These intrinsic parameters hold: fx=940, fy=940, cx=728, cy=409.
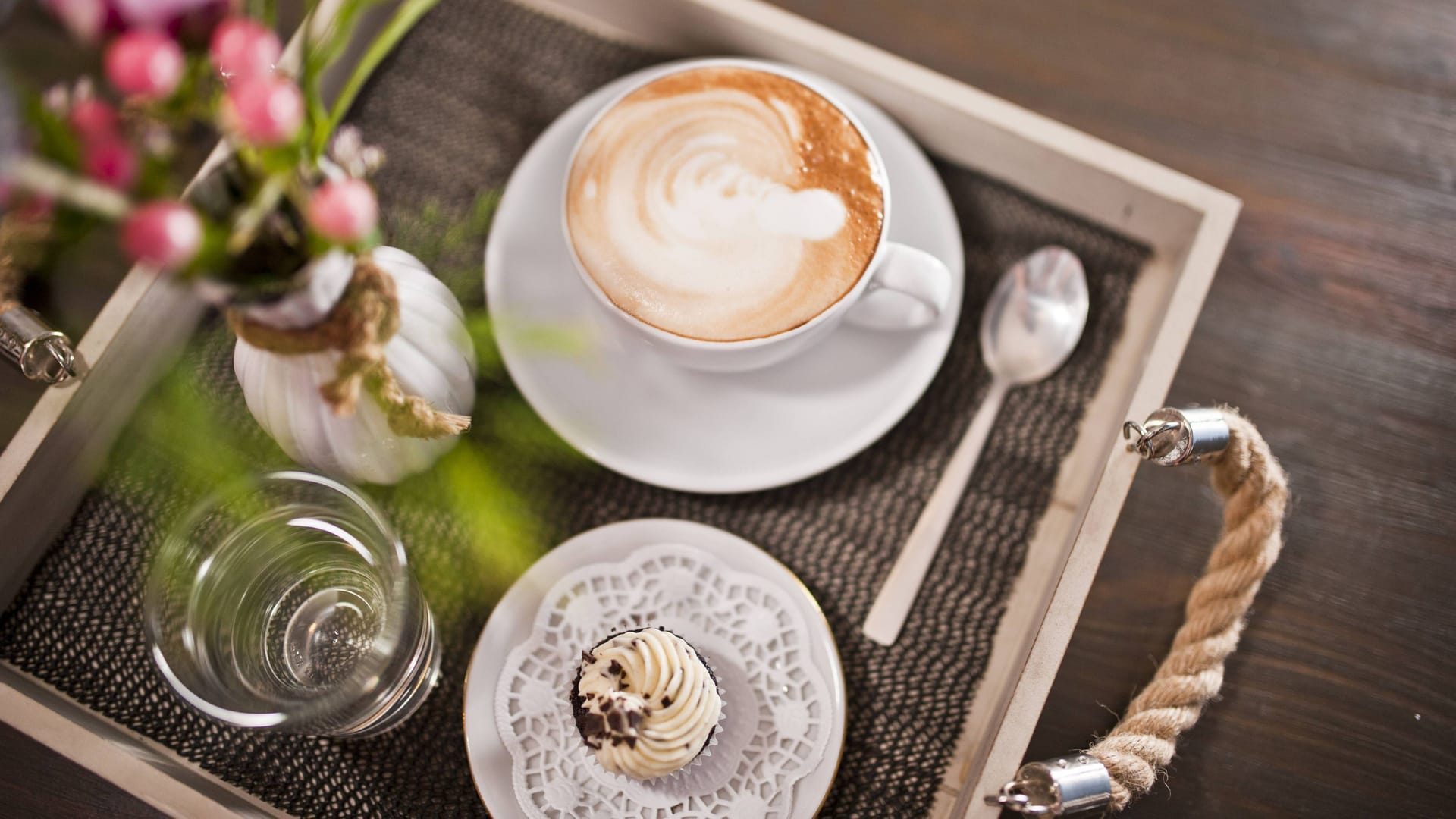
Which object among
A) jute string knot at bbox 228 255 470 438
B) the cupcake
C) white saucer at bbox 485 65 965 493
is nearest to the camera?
jute string knot at bbox 228 255 470 438

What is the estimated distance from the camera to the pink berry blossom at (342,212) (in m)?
0.41

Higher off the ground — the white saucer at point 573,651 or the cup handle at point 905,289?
the cup handle at point 905,289

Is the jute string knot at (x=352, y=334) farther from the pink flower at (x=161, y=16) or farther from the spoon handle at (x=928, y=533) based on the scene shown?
the spoon handle at (x=928, y=533)

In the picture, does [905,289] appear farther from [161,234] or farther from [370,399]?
[161,234]

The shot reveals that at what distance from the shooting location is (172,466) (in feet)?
2.47

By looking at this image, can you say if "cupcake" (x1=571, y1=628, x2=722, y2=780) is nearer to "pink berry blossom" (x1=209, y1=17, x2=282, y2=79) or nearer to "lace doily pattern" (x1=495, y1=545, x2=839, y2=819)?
"lace doily pattern" (x1=495, y1=545, x2=839, y2=819)

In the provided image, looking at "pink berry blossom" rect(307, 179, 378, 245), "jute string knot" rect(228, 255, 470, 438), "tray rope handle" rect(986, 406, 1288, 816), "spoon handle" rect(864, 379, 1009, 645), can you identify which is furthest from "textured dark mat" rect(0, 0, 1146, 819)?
"pink berry blossom" rect(307, 179, 378, 245)

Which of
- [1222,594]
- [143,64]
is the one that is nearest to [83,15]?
[143,64]

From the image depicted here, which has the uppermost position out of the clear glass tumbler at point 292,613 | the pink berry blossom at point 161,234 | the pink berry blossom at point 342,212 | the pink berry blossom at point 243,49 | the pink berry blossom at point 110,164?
the pink berry blossom at point 243,49

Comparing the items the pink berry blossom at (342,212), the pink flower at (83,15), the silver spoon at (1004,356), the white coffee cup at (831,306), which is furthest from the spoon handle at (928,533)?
the pink flower at (83,15)

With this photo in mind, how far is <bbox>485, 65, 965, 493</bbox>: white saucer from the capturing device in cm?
73

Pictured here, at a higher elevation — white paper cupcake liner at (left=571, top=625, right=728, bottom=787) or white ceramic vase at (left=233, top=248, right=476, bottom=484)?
white ceramic vase at (left=233, top=248, right=476, bottom=484)

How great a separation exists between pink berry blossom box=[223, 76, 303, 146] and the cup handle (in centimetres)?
41

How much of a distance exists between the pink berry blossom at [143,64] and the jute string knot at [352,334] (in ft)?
0.40
